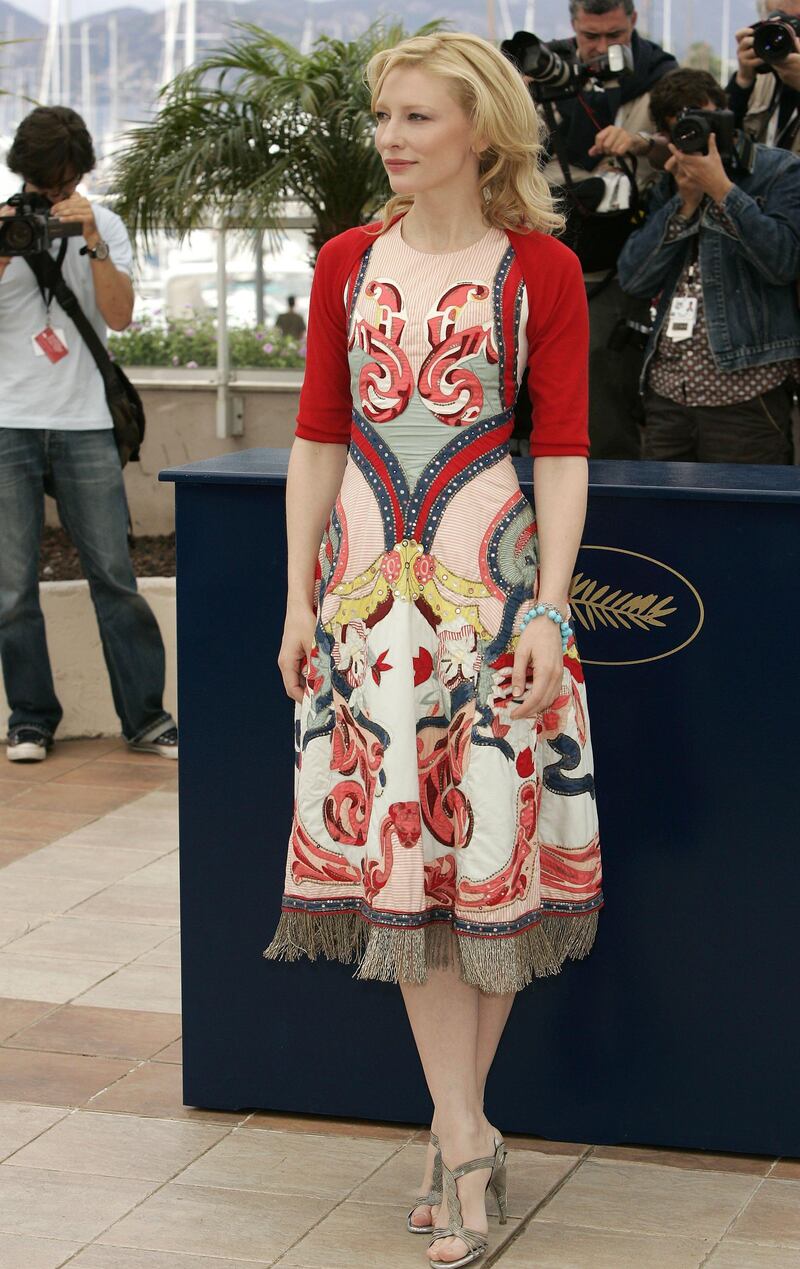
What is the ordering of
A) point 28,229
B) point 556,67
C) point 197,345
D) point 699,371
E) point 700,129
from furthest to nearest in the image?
point 197,345 → point 28,229 → point 556,67 → point 699,371 → point 700,129

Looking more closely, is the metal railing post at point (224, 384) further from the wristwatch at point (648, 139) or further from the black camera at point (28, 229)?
the wristwatch at point (648, 139)

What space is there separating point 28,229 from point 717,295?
6.84 ft

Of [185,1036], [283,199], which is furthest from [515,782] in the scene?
[283,199]

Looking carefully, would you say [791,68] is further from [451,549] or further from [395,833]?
[395,833]

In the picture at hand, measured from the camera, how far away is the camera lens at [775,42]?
4383mm

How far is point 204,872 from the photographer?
3.06 metres

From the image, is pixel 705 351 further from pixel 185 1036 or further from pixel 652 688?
pixel 185 1036

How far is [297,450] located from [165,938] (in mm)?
1832

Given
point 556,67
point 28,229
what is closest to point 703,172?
point 556,67

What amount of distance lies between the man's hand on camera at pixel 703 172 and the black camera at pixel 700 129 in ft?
0.05

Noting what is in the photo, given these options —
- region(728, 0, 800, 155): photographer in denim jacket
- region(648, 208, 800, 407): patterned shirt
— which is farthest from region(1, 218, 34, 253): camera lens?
region(728, 0, 800, 155): photographer in denim jacket

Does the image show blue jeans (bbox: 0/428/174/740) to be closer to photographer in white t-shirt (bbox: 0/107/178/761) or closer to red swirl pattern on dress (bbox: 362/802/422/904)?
photographer in white t-shirt (bbox: 0/107/178/761)

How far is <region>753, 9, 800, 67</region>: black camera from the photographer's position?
14.4ft

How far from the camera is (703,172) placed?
422 centimetres
